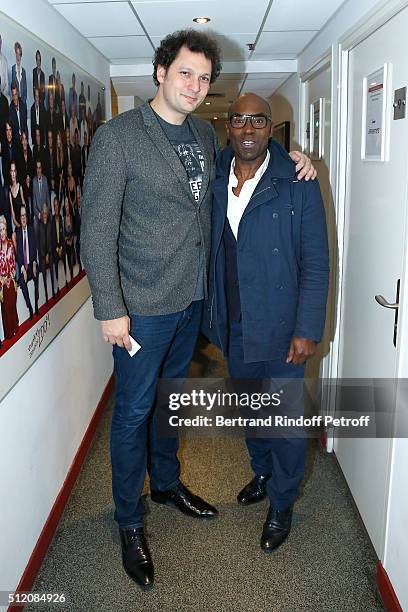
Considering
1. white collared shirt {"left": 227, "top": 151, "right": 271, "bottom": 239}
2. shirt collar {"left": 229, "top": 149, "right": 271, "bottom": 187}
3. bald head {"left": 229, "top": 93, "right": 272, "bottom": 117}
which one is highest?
bald head {"left": 229, "top": 93, "right": 272, "bottom": 117}

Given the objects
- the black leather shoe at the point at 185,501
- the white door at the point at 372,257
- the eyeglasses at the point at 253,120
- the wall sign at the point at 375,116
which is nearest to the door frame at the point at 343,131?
the white door at the point at 372,257

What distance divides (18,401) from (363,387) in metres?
1.32

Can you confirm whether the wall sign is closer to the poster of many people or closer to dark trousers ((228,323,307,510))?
dark trousers ((228,323,307,510))

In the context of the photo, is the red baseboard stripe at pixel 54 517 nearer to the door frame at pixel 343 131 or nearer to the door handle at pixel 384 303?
the door frame at pixel 343 131

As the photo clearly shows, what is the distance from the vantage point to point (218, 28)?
272cm

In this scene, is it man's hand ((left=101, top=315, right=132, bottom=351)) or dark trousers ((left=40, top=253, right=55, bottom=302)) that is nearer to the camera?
man's hand ((left=101, top=315, right=132, bottom=351))

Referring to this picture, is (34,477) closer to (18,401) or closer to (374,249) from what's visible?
(18,401)

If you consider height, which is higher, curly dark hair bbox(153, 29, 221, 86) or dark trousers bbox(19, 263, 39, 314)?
curly dark hair bbox(153, 29, 221, 86)

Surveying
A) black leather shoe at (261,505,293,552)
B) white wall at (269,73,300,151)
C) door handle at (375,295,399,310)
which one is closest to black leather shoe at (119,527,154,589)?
black leather shoe at (261,505,293,552)

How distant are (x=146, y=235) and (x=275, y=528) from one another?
1.22 m

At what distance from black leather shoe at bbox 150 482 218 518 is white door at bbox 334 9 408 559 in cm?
63

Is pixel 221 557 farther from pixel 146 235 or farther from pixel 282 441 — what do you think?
pixel 146 235

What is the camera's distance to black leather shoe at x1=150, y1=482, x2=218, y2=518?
2.26 meters

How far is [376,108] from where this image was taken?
75.9 inches
